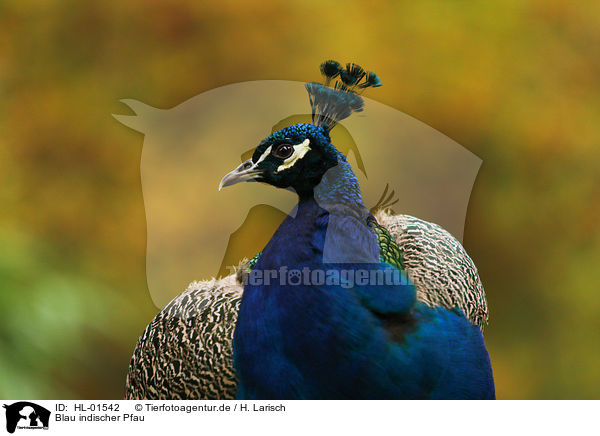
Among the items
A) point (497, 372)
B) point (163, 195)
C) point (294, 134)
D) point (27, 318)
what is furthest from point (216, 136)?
point (497, 372)

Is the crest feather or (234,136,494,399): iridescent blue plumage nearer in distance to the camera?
(234,136,494,399): iridescent blue plumage

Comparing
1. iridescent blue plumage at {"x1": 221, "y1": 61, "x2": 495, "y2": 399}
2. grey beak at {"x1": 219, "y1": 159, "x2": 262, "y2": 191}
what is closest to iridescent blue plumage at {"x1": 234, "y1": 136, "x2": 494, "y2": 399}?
iridescent blue plumage at {"x1": 221, "y1": 61, "x2": 495, "y2": 399}

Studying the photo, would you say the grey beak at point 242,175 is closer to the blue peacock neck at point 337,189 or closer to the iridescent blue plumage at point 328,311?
the iridescent blue plumage at point 328,311

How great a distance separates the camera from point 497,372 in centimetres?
182

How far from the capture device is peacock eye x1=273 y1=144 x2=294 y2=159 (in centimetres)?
111

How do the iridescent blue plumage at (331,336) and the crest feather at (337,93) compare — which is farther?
the crest feather at (337,93)

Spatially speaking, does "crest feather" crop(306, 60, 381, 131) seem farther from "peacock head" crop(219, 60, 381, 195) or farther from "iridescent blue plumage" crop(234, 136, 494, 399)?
"iridescent blue plumage" crop(234, 136, 494, 399)

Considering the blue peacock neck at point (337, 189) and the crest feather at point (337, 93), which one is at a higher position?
the crest feather at point (337, 93)

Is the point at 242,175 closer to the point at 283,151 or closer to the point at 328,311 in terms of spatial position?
the point at 283,151

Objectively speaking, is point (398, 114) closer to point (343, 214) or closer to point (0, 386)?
point (343, 214)

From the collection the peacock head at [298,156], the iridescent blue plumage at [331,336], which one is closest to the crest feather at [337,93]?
the peacock head at [298,156]

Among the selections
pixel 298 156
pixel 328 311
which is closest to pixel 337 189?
pixel 298 156

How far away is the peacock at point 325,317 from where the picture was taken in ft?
3.49

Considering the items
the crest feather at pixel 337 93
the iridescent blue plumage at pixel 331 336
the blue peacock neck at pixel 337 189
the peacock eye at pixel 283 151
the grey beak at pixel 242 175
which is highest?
the crest feather at pixel 337 93
